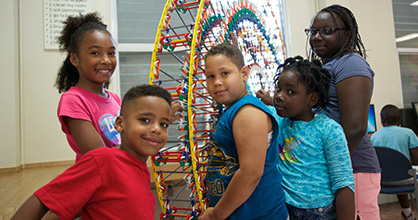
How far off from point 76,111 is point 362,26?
13.7 feet

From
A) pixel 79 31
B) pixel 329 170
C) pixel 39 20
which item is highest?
pixel 39 20

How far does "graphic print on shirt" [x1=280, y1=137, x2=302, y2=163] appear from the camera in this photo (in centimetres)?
98

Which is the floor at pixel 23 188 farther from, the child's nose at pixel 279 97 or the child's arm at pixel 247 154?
the child's nose at pixel 279 97

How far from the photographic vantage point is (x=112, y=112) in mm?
1103

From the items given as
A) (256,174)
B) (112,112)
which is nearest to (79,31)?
(112,112)

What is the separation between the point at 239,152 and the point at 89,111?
54 centimetres

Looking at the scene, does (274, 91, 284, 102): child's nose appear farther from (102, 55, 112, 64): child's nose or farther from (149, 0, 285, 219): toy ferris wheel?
(102, 55, 112, 64): child's nose

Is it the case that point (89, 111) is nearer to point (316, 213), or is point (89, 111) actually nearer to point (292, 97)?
point (292, 97)

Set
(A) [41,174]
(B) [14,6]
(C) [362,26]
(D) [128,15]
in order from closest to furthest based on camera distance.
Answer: (A) [41,174] < (B) [14,6] < (D) [128,15] < (C) [362,26]

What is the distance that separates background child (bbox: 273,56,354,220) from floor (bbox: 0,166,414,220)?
1.37 metres

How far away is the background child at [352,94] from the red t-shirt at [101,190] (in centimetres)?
74

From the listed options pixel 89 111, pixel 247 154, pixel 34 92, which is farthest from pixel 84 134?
pixel 34 92

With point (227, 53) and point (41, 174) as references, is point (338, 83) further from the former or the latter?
point (41, 174)

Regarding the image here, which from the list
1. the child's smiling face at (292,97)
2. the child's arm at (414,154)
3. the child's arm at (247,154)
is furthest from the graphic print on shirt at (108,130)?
the child's arm at (414,154)
